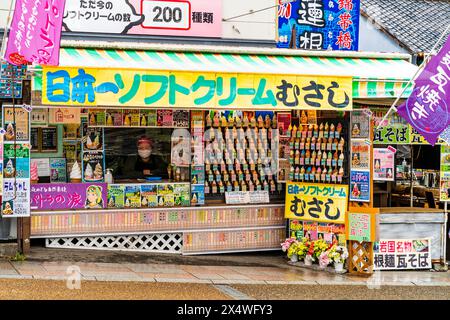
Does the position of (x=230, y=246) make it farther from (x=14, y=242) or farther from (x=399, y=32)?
(x=399, y=32)

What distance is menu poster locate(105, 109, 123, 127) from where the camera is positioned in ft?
50.7

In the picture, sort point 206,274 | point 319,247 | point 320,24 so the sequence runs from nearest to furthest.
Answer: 1. point 206,274
2. point 319,247
3. point 320,24

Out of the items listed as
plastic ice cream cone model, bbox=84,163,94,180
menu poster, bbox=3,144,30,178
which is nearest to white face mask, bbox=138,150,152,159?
plastic ice cream cone model, bbox=84,163,94,180

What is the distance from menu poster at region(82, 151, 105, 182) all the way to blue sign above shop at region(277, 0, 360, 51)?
7.25 m

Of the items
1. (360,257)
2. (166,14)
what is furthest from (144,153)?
(360,257)

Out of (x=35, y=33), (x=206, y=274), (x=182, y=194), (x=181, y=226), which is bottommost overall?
(x=206, y=274)

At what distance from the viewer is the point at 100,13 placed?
15250mm

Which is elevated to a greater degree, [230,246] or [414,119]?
[414,119]

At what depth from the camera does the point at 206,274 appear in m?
13.6

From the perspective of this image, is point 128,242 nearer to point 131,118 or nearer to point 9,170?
point 131,118

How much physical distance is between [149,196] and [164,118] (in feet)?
5.28

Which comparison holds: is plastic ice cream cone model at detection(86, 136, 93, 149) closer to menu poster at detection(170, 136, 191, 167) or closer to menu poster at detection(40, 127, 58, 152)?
menu poster at detection(40, 127, 58, 152)

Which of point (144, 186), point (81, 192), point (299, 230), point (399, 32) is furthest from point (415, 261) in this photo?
point (399, 32)

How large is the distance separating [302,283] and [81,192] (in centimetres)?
475
